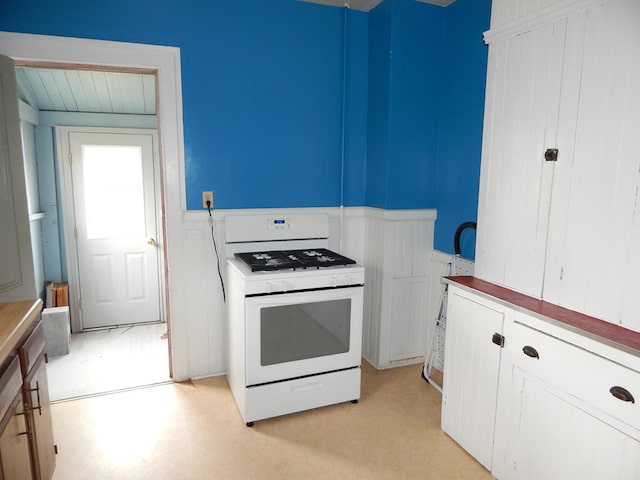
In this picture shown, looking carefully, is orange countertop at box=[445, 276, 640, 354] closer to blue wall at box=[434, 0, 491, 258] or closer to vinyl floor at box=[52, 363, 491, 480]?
blue wall at box=[434, 0, 491, 258]

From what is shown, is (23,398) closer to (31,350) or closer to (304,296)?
(31,350)

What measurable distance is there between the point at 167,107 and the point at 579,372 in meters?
2.66

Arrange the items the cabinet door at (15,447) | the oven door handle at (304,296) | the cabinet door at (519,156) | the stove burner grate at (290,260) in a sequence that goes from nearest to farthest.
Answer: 1. the cabinet door at (15,447)
2. the cabinet door at (519,156)
3. the oven door handle at (304,296)
4. the stove burner grate at (290,260)

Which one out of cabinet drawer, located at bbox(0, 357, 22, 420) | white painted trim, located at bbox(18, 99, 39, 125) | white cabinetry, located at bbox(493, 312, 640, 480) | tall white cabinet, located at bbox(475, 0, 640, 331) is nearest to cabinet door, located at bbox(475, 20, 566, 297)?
tall white cabinet, located at bbox(475, 0, 640, 331)

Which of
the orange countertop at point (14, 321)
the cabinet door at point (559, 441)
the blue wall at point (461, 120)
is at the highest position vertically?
the blue wall at point (461, 120)

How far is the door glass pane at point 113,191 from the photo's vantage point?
3.83 metres

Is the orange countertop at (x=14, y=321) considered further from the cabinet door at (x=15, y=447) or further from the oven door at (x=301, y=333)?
the oven door at (x=301, y=333)

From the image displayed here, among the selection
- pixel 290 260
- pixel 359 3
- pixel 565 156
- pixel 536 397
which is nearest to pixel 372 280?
pixel 290 260

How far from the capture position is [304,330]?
2535mm

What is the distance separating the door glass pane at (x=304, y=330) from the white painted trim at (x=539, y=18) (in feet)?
5.53

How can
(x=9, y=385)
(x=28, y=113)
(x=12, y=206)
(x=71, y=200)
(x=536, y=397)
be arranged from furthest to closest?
(x=71, y=200) → (x=28, y=113) → (x=12, y=206) → (x=536, y=397) → (x=9, y=385)

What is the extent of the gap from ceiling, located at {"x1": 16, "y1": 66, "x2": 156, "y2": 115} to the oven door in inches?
81.6

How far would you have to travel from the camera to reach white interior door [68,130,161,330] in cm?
381

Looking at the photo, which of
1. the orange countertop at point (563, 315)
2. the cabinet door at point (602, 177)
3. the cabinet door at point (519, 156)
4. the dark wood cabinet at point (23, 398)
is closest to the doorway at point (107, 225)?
the dark wood cabinet at point (23, 398)
